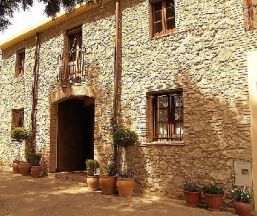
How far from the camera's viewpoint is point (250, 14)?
24.2 ft

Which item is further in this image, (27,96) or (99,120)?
(27,96)

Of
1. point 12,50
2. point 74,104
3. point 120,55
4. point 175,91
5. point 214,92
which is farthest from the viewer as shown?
point 12,50

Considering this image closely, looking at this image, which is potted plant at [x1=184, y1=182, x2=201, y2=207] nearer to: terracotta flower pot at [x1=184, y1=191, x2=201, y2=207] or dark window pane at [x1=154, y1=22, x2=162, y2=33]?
terracotta flower pot at [x1=184, y1=191, x2=201, y2=207]

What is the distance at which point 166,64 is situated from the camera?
8.70 meters

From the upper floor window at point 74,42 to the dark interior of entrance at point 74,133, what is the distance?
1.84 meters

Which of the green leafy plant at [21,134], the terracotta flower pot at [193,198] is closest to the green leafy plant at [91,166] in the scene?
the terracotta flower pot at [193,198]

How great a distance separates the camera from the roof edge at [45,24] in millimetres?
10977

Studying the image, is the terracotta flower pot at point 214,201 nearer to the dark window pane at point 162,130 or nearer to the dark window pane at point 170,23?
the dark window pane at point 162,130

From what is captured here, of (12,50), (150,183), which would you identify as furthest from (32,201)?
(12,50)

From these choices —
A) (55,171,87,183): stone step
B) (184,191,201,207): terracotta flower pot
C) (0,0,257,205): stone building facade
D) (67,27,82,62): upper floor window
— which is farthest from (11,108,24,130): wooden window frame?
(184,191,201,207): terracotta flower pot

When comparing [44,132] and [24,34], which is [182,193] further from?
[24,34]

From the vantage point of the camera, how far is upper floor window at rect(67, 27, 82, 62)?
11.7 meters

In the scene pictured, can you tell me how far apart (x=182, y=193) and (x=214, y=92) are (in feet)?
8.54

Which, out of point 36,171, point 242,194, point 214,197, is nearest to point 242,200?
point 242,194
